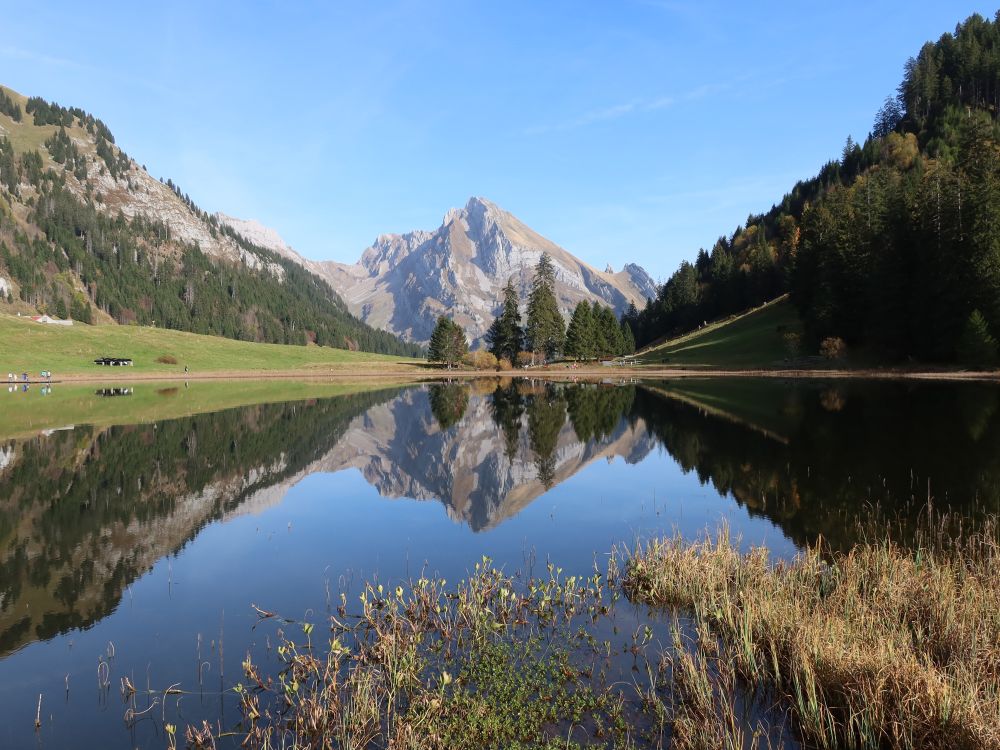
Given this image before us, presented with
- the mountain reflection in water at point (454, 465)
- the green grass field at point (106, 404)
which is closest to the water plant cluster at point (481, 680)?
the mountain reflection in water at point (454, 465)

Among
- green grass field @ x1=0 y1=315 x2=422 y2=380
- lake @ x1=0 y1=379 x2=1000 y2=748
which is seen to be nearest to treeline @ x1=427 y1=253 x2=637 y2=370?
green grass field @ x1=0 y1=315 x2=422 y2=380

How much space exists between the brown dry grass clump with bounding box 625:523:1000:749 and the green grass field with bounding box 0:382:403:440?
141ft

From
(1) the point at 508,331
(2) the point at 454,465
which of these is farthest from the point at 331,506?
(1) the point at 508,331

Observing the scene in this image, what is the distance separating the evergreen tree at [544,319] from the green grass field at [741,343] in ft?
64.8

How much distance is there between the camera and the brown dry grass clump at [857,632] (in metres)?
7.02

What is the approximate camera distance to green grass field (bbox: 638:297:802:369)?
3885 inches

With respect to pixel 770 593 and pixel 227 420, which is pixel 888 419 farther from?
pixel 227 420

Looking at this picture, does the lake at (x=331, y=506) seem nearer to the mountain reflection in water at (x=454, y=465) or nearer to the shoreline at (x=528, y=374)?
the mountain reflection in water at (x=454, y=465)

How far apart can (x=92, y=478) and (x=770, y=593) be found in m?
27.2

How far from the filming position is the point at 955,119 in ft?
525

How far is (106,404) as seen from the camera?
192ft

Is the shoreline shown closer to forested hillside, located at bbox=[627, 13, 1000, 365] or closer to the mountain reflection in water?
forested hillside, located at bbox=[627, 13, 1000, 365]

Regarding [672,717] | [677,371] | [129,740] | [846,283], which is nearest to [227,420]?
[129,740]

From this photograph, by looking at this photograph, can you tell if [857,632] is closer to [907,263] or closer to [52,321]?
[907,263]
